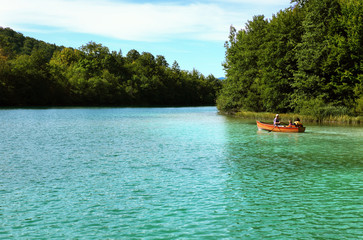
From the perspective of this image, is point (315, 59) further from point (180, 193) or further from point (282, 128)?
point (180, 193)

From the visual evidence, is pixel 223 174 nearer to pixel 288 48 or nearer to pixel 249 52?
pixel 288 48

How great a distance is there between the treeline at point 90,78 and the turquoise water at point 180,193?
87935 mm

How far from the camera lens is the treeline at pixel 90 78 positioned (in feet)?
347

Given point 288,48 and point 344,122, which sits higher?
point 288,48

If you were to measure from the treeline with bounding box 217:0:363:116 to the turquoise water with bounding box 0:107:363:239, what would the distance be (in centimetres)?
2547

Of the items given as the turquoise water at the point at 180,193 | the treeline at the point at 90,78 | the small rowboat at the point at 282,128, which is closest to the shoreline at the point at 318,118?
the small rowboat at the point at 282,128

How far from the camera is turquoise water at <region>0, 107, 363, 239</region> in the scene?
10.1 meters

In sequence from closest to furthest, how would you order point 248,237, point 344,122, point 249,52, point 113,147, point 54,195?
point 248,237 → point 54,195 → point 113,147 → point 344,122 → point 249,52

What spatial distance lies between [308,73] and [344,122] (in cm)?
855

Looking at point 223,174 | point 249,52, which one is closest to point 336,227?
point 223,174

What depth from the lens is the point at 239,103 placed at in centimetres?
6738

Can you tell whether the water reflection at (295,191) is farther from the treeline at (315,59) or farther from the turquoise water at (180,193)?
the treeline at (315,59)

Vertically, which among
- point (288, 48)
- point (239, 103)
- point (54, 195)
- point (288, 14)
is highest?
point (288, 14)

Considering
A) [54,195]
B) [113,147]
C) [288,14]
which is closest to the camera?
[54,195]
